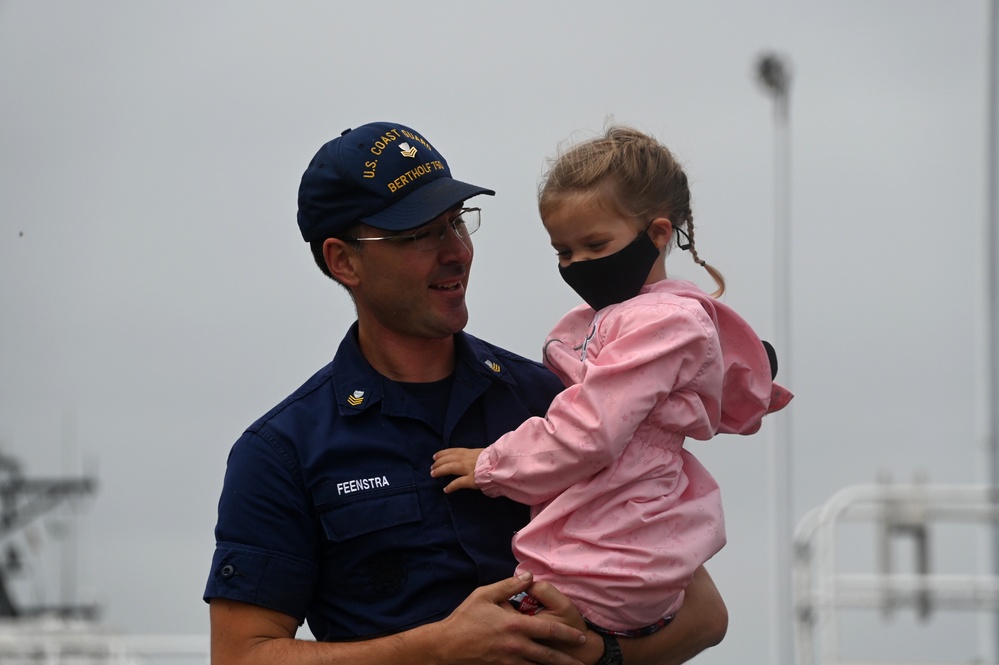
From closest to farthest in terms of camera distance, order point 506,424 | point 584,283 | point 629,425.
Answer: point 629,425, point 584,283, point 506,424

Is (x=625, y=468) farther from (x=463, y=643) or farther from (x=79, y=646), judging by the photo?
(x=79, y=646)

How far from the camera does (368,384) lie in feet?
12.4

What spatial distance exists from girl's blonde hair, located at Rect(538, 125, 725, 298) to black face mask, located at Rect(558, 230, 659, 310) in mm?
82

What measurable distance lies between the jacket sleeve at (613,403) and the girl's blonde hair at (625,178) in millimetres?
249

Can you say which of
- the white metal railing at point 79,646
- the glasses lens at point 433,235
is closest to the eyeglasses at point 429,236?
the glasses lens at point 433,235

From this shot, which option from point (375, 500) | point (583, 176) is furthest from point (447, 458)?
point (583, 176)

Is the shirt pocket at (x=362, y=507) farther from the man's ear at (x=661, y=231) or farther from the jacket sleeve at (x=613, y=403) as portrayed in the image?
the man's ear at (x=661, y=231)

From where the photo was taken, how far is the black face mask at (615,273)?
3.54 m

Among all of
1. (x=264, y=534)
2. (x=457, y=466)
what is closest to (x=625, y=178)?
(x=457, y=466)

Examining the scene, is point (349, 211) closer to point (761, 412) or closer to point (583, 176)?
point (583, 176)

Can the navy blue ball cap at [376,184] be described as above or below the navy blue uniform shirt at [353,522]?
above

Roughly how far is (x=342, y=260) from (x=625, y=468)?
0.96 meters

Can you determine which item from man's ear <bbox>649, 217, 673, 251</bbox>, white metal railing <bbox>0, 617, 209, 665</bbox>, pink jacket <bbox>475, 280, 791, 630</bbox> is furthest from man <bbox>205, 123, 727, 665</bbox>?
white metal railing <bbox>0, 617, 209, 665</bbox>

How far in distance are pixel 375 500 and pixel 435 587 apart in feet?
0.79
